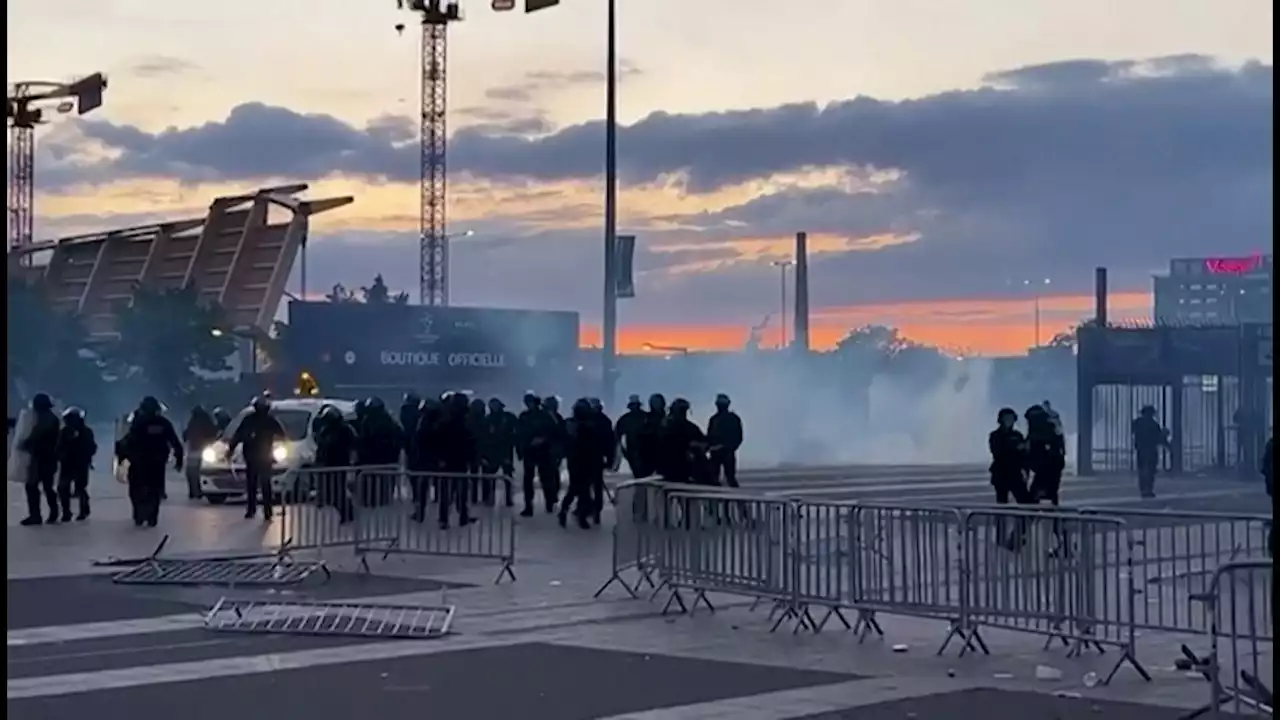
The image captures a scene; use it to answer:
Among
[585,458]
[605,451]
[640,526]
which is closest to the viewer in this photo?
[640,526]

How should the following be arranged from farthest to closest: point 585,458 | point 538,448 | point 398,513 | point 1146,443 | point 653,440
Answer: point 1146,443 → point 538,448 → point 585,458 → point 653,440 → point 398,513

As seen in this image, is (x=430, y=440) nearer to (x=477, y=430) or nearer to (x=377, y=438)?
(x=377, y=438)

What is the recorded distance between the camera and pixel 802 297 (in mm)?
62719

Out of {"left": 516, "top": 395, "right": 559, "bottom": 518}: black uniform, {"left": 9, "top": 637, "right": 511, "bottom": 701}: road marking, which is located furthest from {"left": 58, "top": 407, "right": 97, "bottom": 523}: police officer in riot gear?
{"left": 9, "top": 637, "right": 511, "bottom": 701}: road marking

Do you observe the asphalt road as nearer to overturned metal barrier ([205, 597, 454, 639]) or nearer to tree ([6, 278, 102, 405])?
overturned metal barrier ([205, 597, 454, 639])

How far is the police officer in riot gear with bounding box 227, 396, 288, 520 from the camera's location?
23.8 meters

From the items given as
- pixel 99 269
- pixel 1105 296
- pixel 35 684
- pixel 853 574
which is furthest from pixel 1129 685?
pixel 99 269

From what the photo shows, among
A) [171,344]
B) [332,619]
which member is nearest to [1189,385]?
[332,619]

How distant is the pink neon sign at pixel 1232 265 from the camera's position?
135 ft

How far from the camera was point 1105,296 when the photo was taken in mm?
40469

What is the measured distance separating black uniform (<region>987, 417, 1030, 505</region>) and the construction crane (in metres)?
49.5

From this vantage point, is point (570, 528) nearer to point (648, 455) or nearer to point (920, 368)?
point (648, 455)

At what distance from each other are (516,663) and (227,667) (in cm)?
179

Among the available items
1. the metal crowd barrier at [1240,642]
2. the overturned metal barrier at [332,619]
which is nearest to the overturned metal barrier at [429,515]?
the overturned metal barrier at [332,619]
